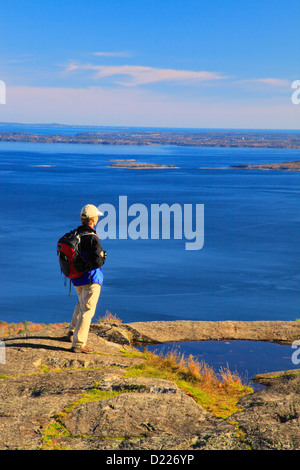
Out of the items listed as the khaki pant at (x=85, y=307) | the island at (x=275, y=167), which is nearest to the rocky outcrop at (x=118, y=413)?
the khaki pant at (x=85, y=307)

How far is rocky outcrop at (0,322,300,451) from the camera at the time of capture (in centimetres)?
511

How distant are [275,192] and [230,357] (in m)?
117

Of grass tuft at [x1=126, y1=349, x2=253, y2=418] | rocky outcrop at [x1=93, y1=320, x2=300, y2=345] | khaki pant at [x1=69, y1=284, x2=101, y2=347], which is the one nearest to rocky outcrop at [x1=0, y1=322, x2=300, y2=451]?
grass tuft at [x1=126, y1=349, x2=253, y2=418]

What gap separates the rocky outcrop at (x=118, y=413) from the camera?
5109 millimetres

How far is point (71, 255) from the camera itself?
24.1 ft

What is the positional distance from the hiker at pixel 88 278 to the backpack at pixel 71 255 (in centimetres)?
6

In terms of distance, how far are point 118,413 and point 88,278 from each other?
2.43 metres

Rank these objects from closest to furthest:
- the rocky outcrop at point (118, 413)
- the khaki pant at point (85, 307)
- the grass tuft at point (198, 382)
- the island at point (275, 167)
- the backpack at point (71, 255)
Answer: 1. the rocky outcrop at point (118, 413)
2. the grass tuft at point (198, 382)
3. the backpack at point (71, 255)
4. the khaki pant at point (85, 307)
5. the island at point (275, 167)

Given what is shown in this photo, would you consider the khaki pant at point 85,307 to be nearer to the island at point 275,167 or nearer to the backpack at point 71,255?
the backpack at point 71,255

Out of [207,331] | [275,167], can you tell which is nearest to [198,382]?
[207,331]

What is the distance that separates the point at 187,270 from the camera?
53.1 metres

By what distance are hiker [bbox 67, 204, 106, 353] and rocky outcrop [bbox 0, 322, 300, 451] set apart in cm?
39

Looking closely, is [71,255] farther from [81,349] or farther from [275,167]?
[275,167]
